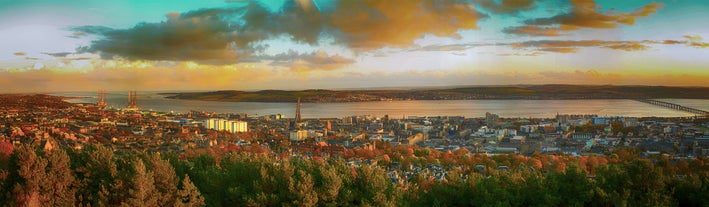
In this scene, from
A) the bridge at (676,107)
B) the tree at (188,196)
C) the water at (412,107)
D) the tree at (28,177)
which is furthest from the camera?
the water at (412,107)

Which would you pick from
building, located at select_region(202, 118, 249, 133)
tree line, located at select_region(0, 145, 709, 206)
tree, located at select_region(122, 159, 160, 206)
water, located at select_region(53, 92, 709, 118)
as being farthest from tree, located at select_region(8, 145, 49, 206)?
water, located at select_region(53, 92, 709, 118)

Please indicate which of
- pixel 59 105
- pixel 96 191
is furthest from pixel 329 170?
pixel 59 105

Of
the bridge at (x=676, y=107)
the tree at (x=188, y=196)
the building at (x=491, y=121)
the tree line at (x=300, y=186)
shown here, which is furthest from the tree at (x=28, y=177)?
the bridge at (x=676, y=107)

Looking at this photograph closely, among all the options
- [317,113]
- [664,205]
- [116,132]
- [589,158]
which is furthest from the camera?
[317,113]

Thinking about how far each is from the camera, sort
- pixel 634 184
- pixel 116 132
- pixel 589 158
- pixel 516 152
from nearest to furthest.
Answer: pixel 634 184
pixel 589 158
pixel 516 152
pixel 116 132

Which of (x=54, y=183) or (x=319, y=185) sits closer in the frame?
(x=319, y=185)

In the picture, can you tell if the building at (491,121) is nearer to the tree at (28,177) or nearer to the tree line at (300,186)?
the tree line at (300,186)

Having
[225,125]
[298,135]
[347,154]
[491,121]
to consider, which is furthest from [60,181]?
[491,121]

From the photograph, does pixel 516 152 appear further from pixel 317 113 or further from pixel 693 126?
pixel 317 113
